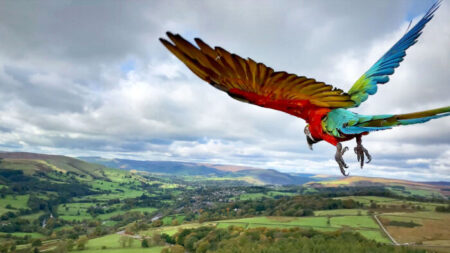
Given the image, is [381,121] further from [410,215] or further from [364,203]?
[364,203]

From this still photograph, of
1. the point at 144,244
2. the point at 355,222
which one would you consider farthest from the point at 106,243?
the point at 355,222

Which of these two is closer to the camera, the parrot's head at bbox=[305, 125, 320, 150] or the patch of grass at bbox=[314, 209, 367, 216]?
the parrot's head at bbox=[305, 125, 320, 150]

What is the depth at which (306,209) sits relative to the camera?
319 ft

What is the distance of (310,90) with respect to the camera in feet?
5.38

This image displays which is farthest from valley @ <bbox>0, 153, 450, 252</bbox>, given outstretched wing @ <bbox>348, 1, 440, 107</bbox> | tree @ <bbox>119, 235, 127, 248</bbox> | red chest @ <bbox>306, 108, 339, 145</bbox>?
red chest @ <bbox>306, 108, 339, 145</bbox>

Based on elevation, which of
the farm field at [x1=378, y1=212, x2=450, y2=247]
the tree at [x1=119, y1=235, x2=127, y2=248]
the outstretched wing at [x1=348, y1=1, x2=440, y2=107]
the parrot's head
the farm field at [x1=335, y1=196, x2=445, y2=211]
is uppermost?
the outstretched wing at [x1=348, y1=1, x2=440, y2=107]

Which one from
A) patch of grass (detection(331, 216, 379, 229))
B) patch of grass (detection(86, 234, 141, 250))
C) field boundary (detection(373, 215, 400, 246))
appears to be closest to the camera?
field boundary (detection(373, 215, 400, 246))

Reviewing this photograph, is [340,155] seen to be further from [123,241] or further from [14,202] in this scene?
[14,202]

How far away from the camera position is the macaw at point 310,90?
4.58ft

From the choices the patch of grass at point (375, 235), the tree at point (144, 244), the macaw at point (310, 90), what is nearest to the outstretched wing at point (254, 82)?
the macaw at point (310, 90)

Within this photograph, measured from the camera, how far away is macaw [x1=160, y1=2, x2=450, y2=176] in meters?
1.40

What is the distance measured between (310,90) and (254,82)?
1.09 ft

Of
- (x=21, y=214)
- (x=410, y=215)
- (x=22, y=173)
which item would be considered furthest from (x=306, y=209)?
(x=22, y=173)

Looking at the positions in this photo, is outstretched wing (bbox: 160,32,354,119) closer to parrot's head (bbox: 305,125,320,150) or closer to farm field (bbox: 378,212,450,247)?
parrot's head (bbox: 305,125,320,150)
